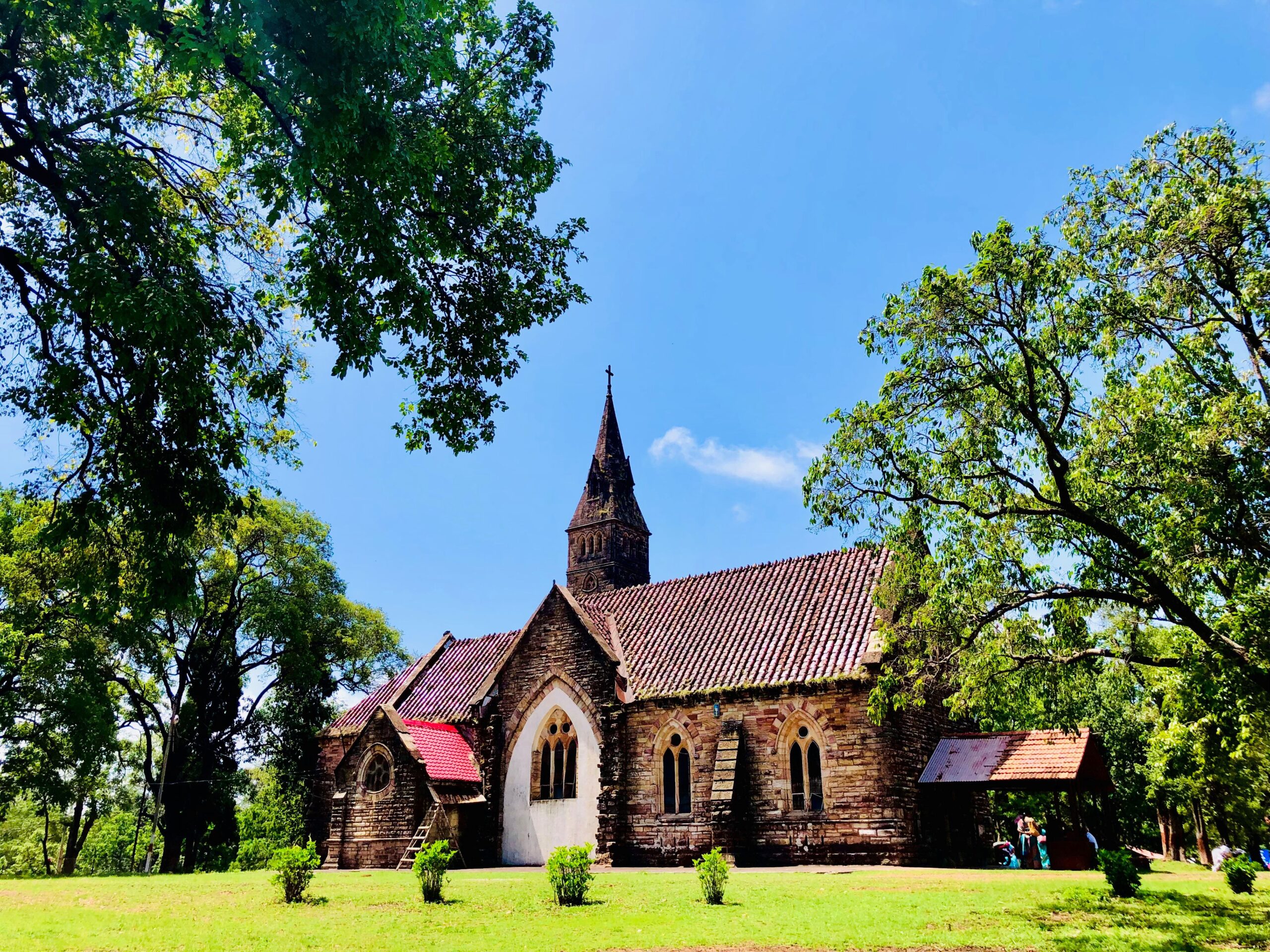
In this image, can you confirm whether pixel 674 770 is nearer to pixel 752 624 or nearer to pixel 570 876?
pixel 752 624

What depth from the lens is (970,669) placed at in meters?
16.2

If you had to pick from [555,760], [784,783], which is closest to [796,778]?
[784,783]

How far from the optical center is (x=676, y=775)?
26281 millimetres

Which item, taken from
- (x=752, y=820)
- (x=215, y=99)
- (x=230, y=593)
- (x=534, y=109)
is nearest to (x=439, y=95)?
(x=534, y=109)

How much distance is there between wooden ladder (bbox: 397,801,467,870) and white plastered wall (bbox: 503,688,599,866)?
5.59ft

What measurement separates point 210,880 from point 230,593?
2037 centimetres

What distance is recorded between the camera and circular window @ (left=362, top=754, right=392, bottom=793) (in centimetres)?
3024

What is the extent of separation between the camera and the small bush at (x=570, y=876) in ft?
49.9

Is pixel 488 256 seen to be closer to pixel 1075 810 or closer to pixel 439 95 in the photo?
pixel 439 95

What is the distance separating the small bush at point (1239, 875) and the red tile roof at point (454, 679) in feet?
81.5

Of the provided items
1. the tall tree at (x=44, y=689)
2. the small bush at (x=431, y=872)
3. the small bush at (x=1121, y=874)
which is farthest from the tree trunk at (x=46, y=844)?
the small bush at (x=1121, y=874)

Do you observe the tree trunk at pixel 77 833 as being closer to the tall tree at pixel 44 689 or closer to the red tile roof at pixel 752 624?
the tall tree at pixel 44 689

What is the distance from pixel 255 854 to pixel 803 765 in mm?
23146

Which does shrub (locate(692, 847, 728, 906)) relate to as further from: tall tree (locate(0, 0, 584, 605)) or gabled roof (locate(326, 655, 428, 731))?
gabled roof (locate(326, 655, 428, 731))
